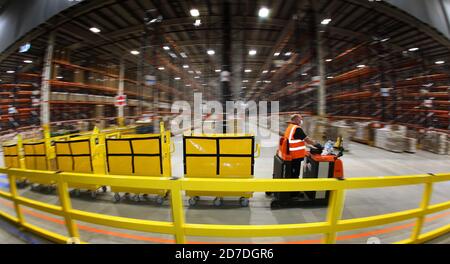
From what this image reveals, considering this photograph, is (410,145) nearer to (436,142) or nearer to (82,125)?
(436,142)

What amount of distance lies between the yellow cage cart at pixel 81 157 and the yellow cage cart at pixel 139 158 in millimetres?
447

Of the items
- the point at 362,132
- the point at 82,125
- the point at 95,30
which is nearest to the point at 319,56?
the point at 362,132

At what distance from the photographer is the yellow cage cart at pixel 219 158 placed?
3725 millimetres

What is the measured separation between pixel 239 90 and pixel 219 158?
9021 mm

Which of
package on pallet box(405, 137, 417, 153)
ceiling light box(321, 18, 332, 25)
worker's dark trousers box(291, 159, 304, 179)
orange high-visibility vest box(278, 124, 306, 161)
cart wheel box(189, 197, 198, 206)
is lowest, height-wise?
cart wheel box(189, 197, 198, 206)

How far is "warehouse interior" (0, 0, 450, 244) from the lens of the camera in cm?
348

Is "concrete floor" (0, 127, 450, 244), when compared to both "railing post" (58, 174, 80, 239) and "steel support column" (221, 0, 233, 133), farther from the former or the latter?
"steel support column" (221, 0, 233, 133)

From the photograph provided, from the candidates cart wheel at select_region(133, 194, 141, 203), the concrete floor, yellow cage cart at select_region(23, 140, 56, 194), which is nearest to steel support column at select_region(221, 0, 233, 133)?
the concrete floor

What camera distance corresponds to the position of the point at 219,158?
380 cm

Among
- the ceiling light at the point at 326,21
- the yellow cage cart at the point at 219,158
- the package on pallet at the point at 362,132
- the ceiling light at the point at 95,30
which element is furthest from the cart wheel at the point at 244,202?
the ceiling light at the point at 95,30

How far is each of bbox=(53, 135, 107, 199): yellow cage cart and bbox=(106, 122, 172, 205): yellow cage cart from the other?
45 cm
